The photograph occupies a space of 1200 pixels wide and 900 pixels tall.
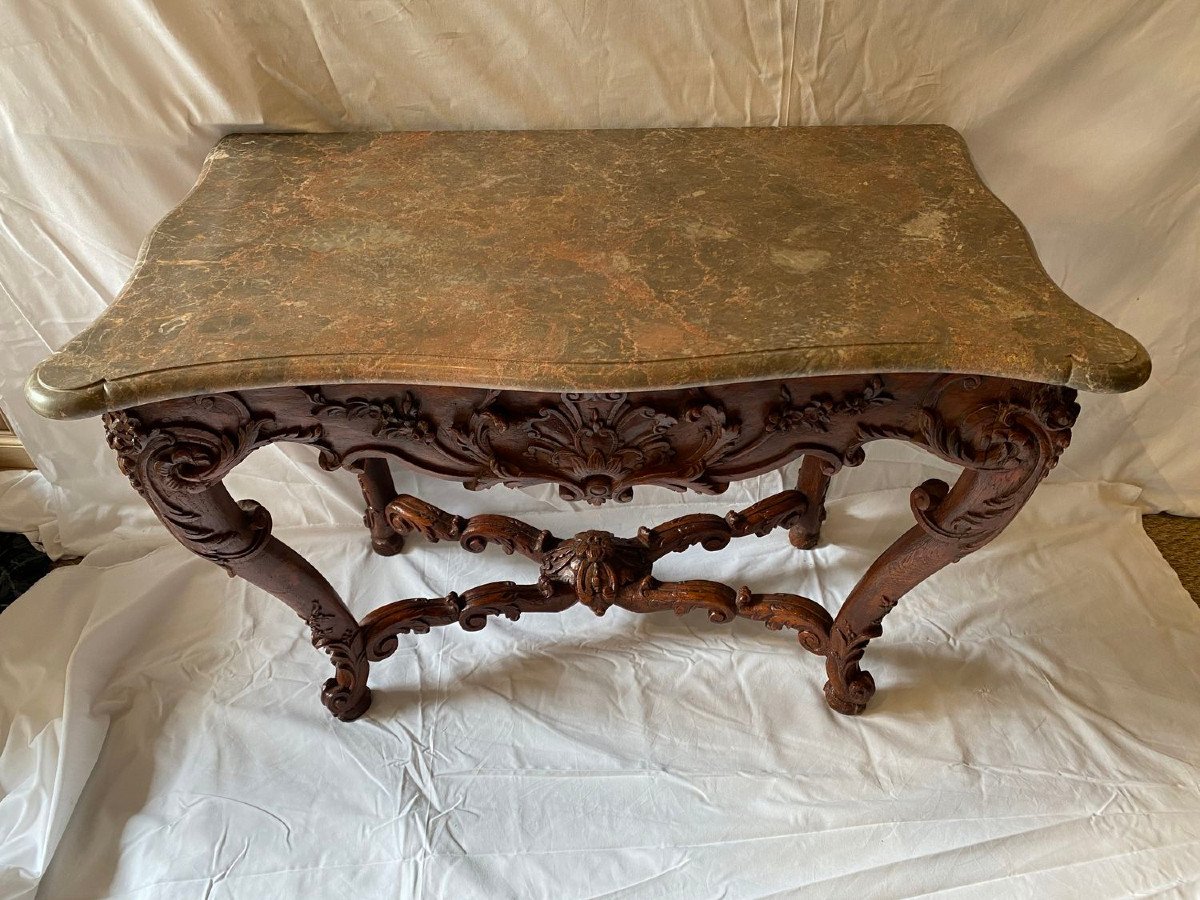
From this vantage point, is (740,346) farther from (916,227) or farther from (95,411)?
(95,411)

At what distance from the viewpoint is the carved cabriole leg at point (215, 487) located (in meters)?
0.79

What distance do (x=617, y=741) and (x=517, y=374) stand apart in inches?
28.0

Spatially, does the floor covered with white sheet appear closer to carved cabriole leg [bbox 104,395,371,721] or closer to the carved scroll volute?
carved cabriole leg [bbox 104,395,371,721]

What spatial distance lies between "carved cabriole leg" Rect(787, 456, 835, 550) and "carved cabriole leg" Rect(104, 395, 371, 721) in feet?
2.49

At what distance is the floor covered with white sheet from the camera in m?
1.09

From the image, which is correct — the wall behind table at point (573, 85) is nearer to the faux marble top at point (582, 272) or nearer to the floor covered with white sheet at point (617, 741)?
the faux marble top at point (582, 272)

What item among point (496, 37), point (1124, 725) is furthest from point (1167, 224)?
point (496, 37)

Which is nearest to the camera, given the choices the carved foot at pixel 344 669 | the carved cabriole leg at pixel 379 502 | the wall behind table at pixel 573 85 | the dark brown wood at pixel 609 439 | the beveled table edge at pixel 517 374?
the beveled table edge at pixel 517 374

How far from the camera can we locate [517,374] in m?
0.71

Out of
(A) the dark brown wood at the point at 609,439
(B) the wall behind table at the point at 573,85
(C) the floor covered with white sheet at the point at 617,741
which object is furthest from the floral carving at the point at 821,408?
(C) the floor covered with white sheet at the point at 617,741

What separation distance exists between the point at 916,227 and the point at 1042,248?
0.50 m

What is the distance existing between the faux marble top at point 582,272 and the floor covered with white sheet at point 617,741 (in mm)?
692

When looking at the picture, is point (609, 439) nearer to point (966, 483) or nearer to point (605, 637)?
point (966, 483)

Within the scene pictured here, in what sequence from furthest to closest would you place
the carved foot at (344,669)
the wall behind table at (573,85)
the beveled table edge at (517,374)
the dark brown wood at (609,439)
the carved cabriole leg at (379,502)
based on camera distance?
the carved cabriole leg at (379,502) < the carved foot at (344,669) < the wall behind table at (573,85) < the dark brown wood at (609,439) < the beveled table edge at (517,374)
